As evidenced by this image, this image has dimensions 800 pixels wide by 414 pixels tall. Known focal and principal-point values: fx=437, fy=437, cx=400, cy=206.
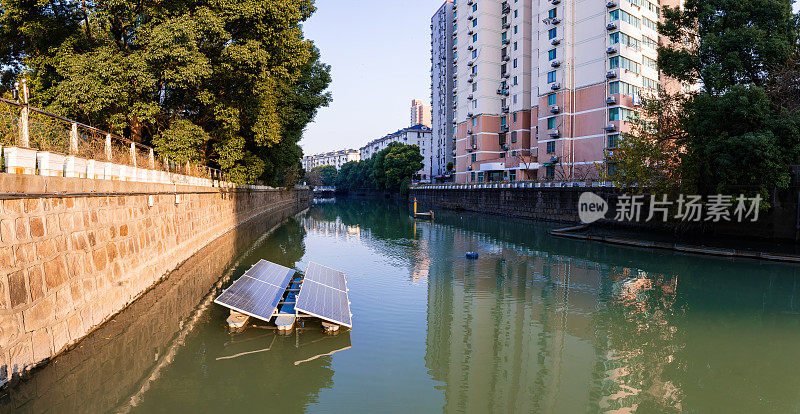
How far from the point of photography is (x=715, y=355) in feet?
32.7

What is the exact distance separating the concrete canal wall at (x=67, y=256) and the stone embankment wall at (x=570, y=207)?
29424 mm

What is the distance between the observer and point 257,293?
11.7 metres

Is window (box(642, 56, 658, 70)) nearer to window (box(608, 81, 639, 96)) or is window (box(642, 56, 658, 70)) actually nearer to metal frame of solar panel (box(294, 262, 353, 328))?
window (box(608, 81, 639, 96))

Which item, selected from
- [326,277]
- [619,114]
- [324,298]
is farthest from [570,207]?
[324,298]

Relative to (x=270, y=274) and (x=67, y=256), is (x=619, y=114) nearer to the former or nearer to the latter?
(x=270, y=274)

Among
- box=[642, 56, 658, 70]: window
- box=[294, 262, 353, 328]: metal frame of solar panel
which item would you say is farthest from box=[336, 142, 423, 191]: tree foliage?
box=[294, 262, 353, 328]: metal frame of solar panel

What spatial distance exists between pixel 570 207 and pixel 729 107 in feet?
72.3

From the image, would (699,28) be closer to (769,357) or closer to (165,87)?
(769,357)

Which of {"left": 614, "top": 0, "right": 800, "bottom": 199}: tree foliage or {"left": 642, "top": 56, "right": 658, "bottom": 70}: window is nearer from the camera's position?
{"left": 614, "top": 0, "right": 800, "bottom": 199}: tree foliage

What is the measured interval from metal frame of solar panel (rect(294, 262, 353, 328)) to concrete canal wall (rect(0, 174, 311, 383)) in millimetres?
4518

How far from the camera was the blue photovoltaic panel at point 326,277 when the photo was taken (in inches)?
515

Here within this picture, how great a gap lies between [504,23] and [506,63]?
6.06 m

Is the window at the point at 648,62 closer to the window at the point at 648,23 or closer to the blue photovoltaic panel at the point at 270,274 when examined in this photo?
the window at the point at 648,23

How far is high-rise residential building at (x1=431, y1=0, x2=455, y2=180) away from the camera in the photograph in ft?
316
